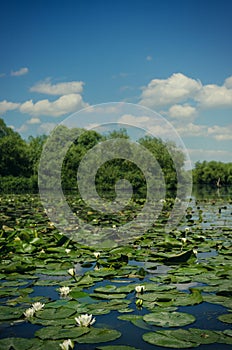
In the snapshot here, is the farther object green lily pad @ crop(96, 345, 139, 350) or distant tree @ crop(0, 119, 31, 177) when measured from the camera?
distant tree @ crop(0, 119, 31, 177)

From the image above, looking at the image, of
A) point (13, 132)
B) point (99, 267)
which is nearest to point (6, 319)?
point (99, 267)

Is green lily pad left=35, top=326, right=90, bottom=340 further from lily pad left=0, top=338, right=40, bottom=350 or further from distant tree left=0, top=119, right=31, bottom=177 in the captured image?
distant tree left=0, top=119, right=31, bottom=177

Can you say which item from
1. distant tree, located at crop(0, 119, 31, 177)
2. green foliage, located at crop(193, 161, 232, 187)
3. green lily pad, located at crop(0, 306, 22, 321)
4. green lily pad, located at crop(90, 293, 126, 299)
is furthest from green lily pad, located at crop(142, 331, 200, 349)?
green foliage, located at crop(193, 161, 232, 187)

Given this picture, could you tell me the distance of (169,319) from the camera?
86.0 inches

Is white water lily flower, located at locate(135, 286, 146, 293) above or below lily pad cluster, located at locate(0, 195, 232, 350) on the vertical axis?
above

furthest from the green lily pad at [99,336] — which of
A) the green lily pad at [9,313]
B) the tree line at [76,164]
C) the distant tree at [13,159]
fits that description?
the distant tree at [13,159]

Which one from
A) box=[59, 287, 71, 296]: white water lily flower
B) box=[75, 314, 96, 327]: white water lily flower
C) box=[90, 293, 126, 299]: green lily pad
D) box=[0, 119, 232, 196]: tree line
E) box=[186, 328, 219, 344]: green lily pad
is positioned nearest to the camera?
box=[186, 328, 219, 344]: green lily pad

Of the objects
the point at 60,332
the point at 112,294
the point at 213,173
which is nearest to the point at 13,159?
the point at 112,294

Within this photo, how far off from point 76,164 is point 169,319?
26993mm

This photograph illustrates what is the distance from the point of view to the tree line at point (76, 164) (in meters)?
22.1

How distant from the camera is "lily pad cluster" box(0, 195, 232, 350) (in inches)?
77.3

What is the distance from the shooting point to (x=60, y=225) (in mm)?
6977

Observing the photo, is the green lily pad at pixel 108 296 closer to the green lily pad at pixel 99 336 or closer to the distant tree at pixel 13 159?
the green lily pad at pixel 99 336

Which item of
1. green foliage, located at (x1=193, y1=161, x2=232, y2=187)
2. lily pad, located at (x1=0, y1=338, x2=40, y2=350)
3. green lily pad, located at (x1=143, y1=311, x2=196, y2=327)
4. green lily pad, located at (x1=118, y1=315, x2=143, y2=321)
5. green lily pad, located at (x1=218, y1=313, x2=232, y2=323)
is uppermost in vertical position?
green foliage, located at (x1=193, y1=161, x2=232, y2=187)
